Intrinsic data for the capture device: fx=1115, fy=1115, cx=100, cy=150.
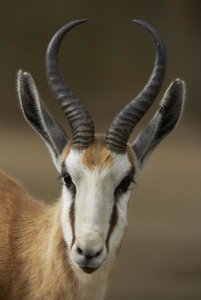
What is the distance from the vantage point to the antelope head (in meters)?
6.15

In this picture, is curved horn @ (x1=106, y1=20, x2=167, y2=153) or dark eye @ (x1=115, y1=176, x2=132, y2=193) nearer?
dark eye @ (x1=115, y1=176, x2=132, y2=193)

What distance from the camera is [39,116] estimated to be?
683cm

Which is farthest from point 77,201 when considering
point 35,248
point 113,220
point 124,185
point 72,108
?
point 35,248

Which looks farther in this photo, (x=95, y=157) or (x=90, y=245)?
(x=95, y=157)

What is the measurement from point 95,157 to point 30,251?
90 centimetres

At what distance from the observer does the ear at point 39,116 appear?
22.2ft

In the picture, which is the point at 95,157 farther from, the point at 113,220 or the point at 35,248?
the point at 35,248

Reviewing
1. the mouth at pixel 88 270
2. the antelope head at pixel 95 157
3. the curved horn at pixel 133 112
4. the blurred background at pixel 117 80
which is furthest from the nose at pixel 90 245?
the blurred background at pixel 117 80

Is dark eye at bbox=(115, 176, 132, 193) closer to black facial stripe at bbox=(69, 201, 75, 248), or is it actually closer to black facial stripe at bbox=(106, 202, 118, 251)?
black facial stripe at bbox=(106, 202, 118, 251)

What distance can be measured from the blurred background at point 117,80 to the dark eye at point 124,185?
388 centimetres

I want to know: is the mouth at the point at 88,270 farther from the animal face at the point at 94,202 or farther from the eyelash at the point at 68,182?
the eyelash at the point at 68,182

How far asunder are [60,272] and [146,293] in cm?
292

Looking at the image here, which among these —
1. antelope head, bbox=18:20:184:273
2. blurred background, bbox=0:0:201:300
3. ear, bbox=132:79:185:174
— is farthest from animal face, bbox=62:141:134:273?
blurred background, bbox=0:0:201:300

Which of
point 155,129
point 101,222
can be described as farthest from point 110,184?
point 155,129
